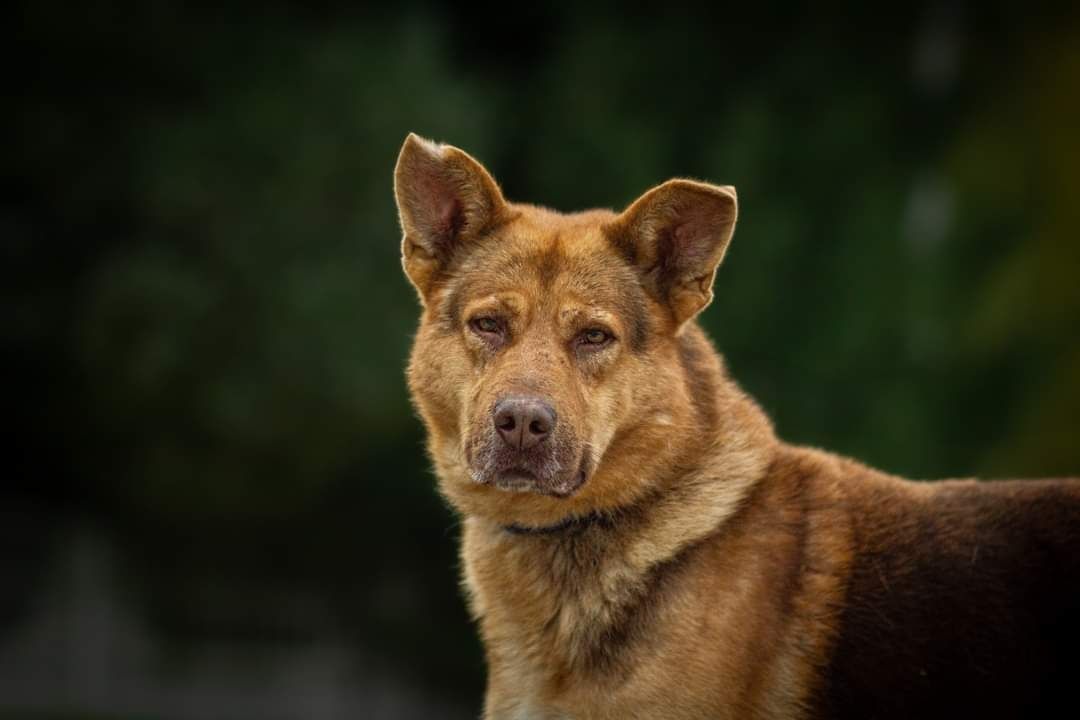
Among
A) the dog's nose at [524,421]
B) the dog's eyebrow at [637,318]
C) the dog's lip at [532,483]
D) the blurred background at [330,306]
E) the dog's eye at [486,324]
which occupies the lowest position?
the blurred background at [330,306]

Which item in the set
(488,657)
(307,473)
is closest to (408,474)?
(307,473)

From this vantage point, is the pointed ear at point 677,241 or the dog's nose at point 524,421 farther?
the pointed ear at point 677,241

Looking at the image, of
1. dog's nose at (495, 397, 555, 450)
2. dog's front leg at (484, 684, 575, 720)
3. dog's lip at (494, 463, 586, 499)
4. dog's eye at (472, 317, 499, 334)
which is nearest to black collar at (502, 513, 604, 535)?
dog's lip at (494, 463, 586, 499)

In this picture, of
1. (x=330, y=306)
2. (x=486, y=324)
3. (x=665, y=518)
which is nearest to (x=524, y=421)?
(x=486, y=324)

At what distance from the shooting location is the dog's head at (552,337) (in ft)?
18.1

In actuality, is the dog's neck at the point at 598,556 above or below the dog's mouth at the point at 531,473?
below

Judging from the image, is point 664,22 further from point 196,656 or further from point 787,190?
point 196,656

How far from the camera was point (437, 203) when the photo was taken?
6.13 metres

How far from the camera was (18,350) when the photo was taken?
17703 mm

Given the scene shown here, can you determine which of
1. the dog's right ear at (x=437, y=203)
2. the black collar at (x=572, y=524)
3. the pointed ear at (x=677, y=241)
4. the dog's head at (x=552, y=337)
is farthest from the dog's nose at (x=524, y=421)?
the dog's right ear at (x=437, y=203)

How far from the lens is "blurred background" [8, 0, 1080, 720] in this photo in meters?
17.4

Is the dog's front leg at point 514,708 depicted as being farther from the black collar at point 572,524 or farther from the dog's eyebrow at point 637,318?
the dog's eyebrow at point 637,318

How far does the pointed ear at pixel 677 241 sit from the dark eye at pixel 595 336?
0.30 m

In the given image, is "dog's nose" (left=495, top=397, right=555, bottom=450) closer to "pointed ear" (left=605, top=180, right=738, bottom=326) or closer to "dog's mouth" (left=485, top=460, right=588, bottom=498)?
"dog's mouth" (left=485, top=460, right=588, bottom=498)
